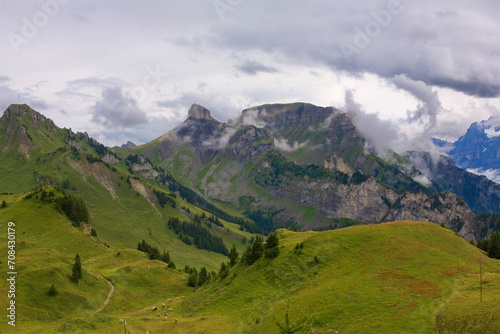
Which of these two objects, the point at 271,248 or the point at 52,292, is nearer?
the point at 52,292

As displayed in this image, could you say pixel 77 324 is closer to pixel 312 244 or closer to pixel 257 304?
pixel 257 304

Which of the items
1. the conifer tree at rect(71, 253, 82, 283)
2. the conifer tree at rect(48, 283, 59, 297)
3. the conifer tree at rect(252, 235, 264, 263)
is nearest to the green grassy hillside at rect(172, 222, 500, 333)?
the conifer tree at rect(252, 235, 264, 263)

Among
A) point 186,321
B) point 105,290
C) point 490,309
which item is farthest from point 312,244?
point 105,290

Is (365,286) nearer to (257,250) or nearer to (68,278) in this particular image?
(257,250)

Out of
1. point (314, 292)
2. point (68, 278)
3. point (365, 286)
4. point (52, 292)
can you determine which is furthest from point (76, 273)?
point (365, 286)

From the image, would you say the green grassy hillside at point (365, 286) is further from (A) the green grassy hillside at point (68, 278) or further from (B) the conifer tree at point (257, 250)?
(A) the green grassy hillside at point (68, 278)

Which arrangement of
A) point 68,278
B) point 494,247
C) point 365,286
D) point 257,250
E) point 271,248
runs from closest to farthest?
point 365,286, point 494,247, point 68,278, point 271,248, point 257,250

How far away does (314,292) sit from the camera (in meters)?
82.9

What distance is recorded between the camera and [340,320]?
224 ft

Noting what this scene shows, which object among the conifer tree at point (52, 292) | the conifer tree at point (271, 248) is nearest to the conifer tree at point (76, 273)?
the conifer tree at point (52, 292)

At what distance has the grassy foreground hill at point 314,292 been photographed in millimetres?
64750

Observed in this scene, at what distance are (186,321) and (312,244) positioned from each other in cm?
4264

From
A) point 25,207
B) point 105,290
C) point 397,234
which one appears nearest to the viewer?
point 397,234

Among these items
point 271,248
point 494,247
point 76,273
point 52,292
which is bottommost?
point 494,247
